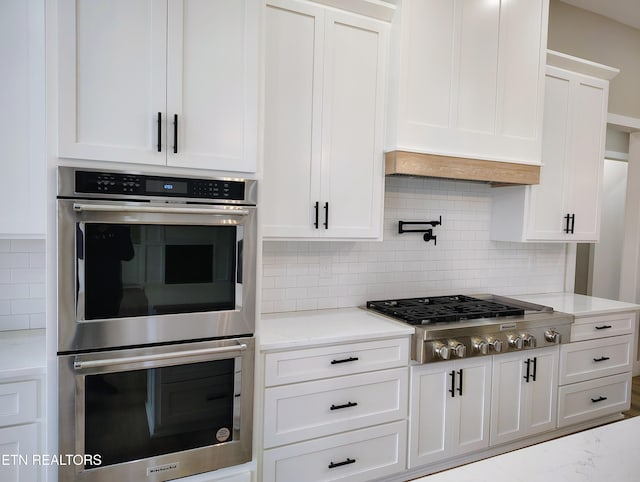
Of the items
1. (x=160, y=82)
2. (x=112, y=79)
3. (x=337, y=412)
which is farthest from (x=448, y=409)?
(x=112, y=79)

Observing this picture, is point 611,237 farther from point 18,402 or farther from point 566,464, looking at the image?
point 18,402

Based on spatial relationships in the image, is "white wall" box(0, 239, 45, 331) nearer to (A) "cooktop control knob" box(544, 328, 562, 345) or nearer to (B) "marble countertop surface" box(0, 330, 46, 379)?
(B) "marble countertop surface" box(0, 330, 46, 379)

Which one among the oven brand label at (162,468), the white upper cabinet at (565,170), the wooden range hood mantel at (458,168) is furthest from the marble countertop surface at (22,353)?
the white upper cabinet at (565,170)

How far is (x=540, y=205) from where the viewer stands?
3207 mm

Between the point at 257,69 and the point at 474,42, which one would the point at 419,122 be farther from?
the point at 257,69

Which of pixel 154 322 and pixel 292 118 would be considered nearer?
pixel 154 322

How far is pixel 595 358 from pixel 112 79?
3605 mm

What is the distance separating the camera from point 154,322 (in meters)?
1.78

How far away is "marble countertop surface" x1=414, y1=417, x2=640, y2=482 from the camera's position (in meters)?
0.93

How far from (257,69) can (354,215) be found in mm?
985

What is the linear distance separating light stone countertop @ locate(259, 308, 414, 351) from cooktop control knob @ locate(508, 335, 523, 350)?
28.9 inches

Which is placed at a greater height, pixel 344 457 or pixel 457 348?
pixel 457 348

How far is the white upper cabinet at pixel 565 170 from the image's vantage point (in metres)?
3.20

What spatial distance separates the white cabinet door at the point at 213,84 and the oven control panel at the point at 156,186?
7cm
